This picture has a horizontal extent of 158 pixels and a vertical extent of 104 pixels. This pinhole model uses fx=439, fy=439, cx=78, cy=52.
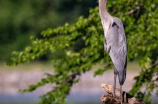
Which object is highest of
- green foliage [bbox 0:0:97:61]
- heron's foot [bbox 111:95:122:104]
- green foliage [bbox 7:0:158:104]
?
green foliage [bbox 0:0:97:61]

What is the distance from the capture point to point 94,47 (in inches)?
326

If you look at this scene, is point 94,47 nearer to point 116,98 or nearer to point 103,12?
point 103,12

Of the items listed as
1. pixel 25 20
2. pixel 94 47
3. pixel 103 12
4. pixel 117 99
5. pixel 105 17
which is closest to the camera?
pixel 117 99

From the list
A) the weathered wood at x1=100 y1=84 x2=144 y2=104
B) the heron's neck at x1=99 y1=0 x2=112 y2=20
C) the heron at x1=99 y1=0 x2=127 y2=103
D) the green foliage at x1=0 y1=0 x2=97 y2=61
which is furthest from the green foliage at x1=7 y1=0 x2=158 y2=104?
the green foliage at x1=0 y1=0 x2=97 y2=61

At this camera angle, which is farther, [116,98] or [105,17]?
[105,17]

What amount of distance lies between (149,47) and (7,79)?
2679cm

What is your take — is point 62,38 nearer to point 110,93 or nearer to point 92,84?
point 110,93

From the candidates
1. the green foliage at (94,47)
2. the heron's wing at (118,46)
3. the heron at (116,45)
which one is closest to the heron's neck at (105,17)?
the heron at (116,45)

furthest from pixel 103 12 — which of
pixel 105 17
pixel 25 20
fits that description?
pixel 25 20

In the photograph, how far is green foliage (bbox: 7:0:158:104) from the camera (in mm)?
8133

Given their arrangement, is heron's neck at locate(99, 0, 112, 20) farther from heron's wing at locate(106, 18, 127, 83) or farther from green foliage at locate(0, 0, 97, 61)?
green foliage at locate(0, 0, 97, 61)

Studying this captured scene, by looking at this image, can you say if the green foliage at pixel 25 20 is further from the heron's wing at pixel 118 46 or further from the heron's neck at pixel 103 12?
the heron's wing at pixel 118 46

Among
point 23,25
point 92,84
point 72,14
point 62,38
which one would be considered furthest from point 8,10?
point 62,38

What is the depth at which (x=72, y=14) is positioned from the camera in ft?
136
